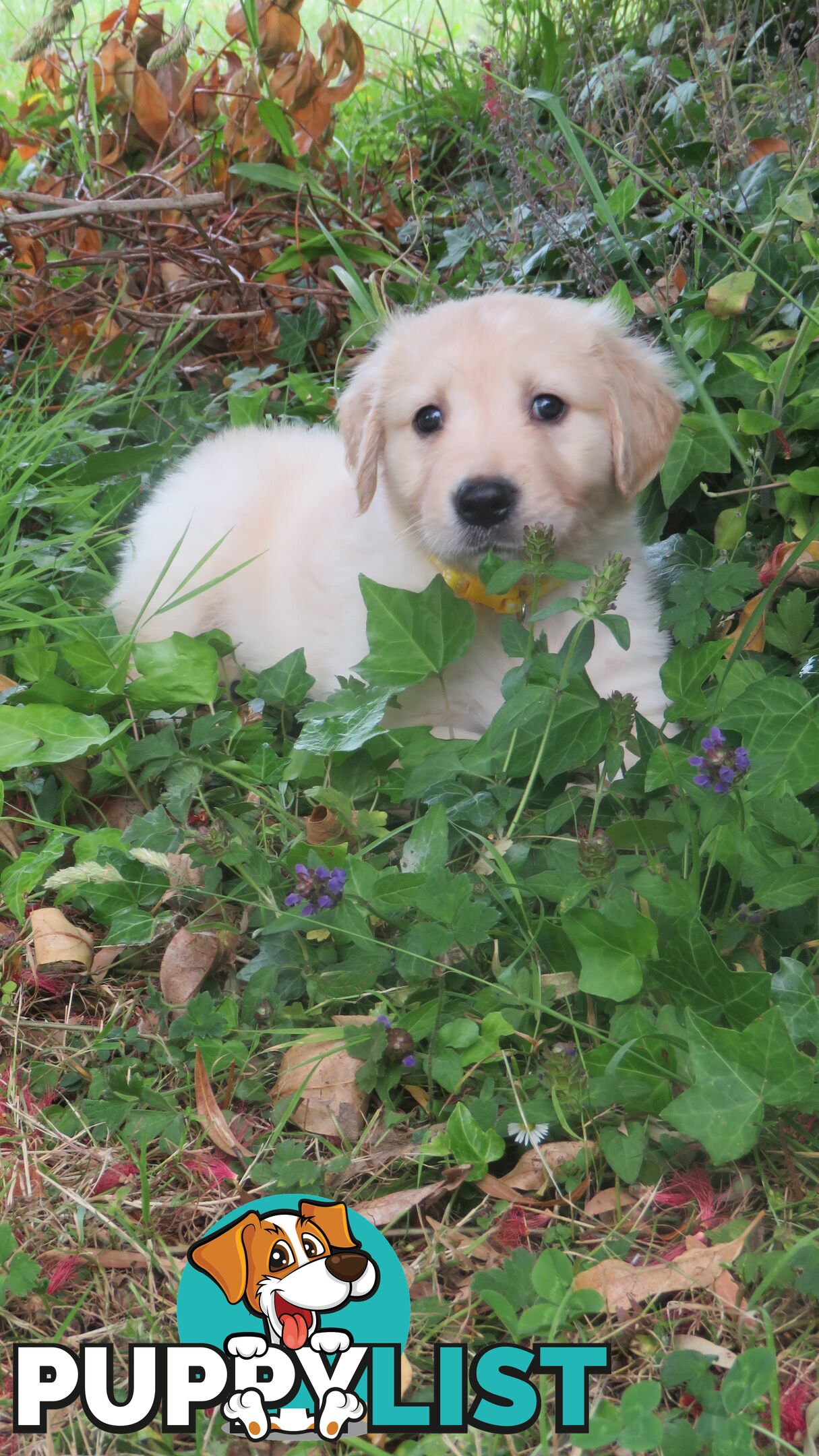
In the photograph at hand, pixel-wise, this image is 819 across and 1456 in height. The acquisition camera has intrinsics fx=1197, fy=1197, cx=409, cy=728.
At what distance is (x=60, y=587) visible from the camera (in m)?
3.00

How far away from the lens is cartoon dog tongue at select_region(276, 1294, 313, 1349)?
4.21 ft

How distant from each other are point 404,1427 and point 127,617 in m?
2.07

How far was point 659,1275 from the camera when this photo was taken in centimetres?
137

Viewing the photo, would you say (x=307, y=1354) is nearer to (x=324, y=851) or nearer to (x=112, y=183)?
(x=324, y=851)

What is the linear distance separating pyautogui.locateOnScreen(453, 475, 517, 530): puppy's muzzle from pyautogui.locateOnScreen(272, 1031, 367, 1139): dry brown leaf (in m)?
0.94

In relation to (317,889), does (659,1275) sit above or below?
below

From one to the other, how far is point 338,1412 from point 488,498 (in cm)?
142

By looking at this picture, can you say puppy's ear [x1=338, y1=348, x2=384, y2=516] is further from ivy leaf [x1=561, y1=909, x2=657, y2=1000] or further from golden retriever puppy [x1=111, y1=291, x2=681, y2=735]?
ivy leaf [x1=561, y1=909, x2=657, y2=1000]

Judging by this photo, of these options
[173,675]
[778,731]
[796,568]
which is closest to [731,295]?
[796,568]

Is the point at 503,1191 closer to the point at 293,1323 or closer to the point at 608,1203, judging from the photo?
the point at 608,1203

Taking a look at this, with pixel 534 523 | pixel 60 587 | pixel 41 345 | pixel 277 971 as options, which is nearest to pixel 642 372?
pixel 534 523

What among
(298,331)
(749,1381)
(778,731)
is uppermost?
(298,331)

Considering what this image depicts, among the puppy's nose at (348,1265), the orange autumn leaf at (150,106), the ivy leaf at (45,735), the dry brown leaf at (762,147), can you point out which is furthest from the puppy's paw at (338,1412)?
the orange autumn leaf at (150,106)

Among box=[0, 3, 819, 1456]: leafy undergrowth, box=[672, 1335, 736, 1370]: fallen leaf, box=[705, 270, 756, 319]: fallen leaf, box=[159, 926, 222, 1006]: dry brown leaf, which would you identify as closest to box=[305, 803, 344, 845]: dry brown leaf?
box=[0, 3, 819, 1456]: leafy undergrowth
